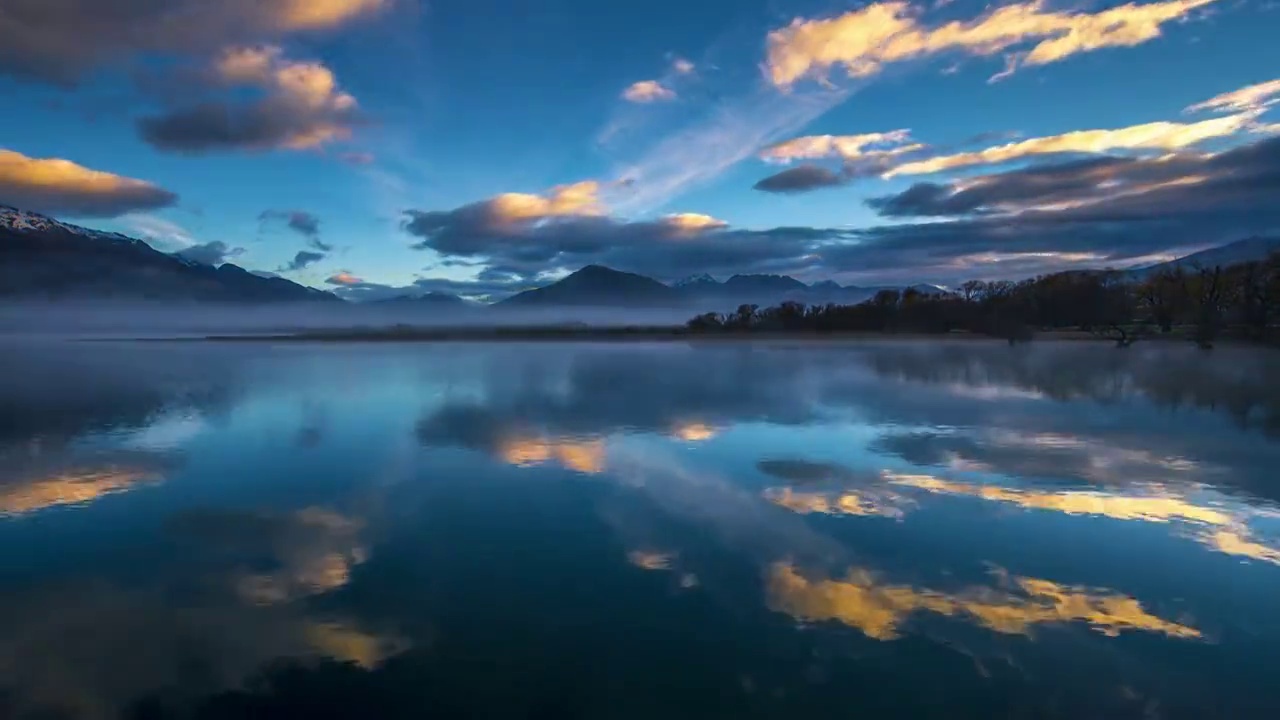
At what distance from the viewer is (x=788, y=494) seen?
1266cm

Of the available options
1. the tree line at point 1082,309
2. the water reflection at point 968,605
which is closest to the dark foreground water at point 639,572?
the water reflection at point 968,605

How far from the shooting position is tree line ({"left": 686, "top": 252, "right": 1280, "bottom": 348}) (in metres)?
77.8

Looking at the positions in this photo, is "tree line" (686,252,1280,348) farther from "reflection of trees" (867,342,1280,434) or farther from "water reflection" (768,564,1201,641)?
"water reflection" (768,564,1201,641)

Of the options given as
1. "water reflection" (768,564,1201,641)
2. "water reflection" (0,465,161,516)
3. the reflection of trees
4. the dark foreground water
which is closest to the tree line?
the reflection of trees

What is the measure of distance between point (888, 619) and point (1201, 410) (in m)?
23.1

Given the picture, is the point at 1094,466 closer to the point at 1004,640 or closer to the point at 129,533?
the point at 1004,640

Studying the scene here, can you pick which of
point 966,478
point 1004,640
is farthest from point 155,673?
point 966,478

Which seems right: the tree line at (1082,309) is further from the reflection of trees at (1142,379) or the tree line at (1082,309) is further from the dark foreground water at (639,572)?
the dark foreground water at (639,572)

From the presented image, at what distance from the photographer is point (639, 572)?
8883 mm

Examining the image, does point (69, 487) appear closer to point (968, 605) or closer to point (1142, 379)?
point (968, 605)

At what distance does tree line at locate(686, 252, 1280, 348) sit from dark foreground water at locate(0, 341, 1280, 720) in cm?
7523

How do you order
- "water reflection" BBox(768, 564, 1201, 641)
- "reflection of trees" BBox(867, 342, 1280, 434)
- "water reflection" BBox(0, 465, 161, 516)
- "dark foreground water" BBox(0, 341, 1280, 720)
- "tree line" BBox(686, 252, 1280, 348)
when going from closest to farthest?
"dark foreground water" BBox(0, 341, 1280, 720) → "water reflection" BBox(768, 564, 1201, 641) → "water reflection" BBox(0, 465, 161, 516) → "reflection of trees" BBox(867, 342, 1280, 434) → "tree line" BBox(686, 252, 1280, 348)

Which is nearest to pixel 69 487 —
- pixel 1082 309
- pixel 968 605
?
pixel 968 605

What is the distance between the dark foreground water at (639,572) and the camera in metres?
6.12
